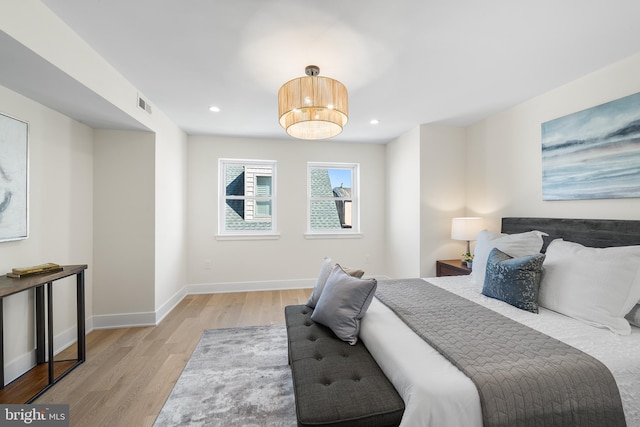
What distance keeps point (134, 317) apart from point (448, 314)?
125 inches

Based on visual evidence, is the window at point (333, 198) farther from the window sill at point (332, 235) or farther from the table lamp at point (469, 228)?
the table lamp at point (469, 228)

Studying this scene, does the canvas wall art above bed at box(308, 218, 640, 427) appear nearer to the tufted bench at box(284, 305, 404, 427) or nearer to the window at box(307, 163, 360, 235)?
the tufted bench at box(284, 305, 404, 427)

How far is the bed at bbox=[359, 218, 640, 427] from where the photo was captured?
100 cm

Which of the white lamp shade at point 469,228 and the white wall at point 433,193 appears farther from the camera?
the white wall at point 433,193

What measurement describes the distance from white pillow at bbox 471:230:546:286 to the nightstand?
0.66m

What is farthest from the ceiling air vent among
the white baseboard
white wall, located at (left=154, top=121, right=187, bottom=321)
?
the white baseboard

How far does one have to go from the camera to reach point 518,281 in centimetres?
184

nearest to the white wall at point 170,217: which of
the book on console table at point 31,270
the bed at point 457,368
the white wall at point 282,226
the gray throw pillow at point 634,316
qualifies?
the white wall at point 282,226

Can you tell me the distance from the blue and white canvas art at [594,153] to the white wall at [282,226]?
Answer: 2346 mm

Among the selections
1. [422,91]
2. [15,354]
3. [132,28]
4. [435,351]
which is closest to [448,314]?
[435,351]

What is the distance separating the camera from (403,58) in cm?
205

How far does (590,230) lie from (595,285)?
2.79ft

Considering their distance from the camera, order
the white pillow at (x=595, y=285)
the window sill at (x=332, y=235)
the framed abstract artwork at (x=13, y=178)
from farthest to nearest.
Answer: the window sill at (x=332, y=235), the framed abstract artwork at (x=13, y=178), the white pillow at (x=595, y=285)

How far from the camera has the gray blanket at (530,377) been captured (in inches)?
40.0
